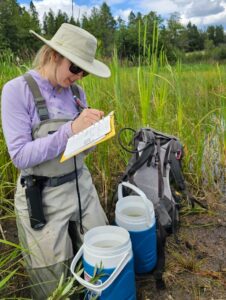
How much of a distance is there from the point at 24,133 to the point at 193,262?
3.72 feet

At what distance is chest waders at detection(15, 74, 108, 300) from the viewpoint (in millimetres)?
1544

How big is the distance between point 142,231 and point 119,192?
14.7 inches

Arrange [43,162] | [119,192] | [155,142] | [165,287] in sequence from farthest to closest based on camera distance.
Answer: [155,142] < [119,192] < [165,287] < [43,162]

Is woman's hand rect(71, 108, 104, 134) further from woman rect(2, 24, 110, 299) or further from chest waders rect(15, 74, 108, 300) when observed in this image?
chest waders rect(15, 74, 108, 300)

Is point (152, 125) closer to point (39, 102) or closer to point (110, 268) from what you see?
point (39, 102)

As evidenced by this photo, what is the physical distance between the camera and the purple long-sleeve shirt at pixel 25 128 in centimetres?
144

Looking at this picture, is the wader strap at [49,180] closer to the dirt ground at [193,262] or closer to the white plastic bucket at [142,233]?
the white plastic bucket at [142,233]

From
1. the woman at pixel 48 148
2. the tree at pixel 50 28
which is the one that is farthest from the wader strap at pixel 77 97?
the tree at pixel 50 28

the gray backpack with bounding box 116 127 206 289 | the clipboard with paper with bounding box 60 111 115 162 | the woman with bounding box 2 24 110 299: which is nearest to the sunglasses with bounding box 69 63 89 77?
the woman with bounding box 2 24 110 299

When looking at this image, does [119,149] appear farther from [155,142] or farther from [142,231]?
[142,231]

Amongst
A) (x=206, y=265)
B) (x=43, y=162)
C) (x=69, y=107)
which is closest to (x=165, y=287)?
(x=206, y=265)

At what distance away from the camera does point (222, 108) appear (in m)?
2.74

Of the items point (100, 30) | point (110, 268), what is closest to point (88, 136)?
point (110, 268)

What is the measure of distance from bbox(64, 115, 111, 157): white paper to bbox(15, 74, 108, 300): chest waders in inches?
8.5
